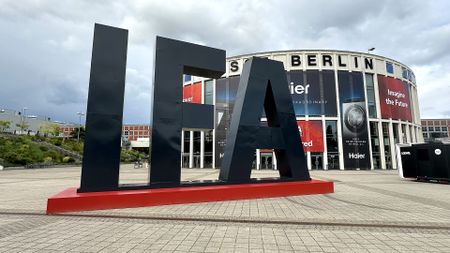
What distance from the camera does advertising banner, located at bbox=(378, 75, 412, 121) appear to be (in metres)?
42.0

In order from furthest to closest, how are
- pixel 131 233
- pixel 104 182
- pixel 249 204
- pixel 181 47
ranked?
pixel 181 47 < pixel 249 204 < pixel 104 182 < pixel 131 233

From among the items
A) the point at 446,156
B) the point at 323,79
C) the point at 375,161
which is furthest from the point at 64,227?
the point at 375,161

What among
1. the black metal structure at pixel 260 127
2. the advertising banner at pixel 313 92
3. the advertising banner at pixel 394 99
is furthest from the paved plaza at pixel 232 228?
the advertising banner at pixel 394 99

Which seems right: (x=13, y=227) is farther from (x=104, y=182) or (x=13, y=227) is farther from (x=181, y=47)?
(x=181, y=47)

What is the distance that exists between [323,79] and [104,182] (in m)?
39.0

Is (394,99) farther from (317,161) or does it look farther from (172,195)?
(172,195)

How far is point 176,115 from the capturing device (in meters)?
9.68

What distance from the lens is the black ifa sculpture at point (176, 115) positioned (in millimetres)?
8617

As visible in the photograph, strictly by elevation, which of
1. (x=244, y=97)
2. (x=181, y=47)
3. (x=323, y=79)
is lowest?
(x=244, y=97)

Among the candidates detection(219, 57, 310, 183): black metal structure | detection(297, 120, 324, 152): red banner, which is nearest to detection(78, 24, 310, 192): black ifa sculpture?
detection(219, 57, 310, 183): black metal structure

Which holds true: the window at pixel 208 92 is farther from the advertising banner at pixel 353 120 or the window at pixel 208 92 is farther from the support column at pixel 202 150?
the advertising banner at pixel 353 120

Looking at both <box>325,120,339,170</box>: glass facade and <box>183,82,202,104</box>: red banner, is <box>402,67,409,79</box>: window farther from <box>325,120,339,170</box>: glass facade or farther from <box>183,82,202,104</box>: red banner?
<box>183,82,202,104</box>: red banner

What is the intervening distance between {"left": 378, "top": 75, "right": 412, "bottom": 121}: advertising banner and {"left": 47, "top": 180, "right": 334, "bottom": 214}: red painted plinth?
37.0m

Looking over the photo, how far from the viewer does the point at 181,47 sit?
398 inches
